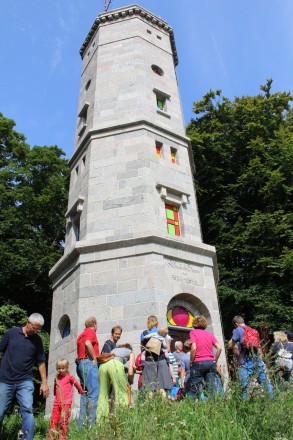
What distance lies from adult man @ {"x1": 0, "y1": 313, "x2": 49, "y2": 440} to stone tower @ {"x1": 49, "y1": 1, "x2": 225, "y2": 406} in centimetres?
457

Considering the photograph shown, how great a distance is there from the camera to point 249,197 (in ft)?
76.2

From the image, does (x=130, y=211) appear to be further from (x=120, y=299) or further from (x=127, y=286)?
(x=120, y=299)

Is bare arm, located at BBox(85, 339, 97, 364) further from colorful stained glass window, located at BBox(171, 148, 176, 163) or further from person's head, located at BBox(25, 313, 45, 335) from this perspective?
colorful stained glass window, located at BBox(171, 148, 176, 163)

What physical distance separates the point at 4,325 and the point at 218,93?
59.3 feet

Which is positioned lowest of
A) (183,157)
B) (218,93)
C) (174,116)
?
(183,157)

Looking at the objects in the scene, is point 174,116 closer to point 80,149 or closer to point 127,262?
A: point 80,149

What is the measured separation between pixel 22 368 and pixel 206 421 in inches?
106

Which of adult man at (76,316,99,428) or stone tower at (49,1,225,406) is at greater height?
stone tower at (49,1,225,406)

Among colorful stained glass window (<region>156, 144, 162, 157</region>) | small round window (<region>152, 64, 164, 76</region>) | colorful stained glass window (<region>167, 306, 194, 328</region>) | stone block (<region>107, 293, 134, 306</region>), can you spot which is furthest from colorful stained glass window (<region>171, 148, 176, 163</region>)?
stone block (<region>107, 293, 134, 306</region>)

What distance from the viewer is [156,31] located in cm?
1792

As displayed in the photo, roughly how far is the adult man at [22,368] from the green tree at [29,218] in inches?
566

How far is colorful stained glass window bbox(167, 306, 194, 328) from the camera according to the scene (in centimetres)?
1104

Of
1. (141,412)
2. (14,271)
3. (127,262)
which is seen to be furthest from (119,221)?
(14,271)

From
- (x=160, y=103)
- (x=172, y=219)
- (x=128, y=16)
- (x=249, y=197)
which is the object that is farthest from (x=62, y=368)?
(x=249, y=197)
